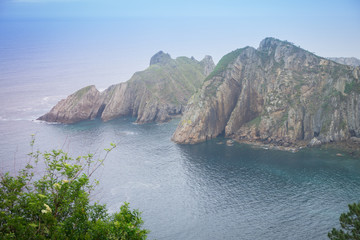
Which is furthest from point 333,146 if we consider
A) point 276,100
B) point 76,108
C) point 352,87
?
point 76,108

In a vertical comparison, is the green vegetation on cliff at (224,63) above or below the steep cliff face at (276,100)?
above

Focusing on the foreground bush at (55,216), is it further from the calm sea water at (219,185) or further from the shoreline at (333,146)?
the shoreline at (333,146)

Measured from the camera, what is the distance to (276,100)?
447ft

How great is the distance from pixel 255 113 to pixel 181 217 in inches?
3372

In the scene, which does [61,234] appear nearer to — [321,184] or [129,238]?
[129,238]

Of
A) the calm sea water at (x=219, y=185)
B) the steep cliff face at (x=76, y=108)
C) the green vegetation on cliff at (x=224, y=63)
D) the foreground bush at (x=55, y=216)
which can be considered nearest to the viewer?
the foreground bush at (x=55, y=216)

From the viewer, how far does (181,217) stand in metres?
71.9

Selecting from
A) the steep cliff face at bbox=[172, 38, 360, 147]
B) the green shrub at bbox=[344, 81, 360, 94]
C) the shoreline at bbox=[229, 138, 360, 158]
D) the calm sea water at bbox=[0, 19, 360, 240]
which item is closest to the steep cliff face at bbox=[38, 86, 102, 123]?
the calm sea water at bbox=[0, 19, 360, 240]

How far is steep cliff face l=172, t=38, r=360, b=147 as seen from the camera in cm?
12038

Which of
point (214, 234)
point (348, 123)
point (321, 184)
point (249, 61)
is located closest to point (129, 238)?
point (214, 234)

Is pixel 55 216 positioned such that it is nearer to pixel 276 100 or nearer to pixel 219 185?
pixel 219 185

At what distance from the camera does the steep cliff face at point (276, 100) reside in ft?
395

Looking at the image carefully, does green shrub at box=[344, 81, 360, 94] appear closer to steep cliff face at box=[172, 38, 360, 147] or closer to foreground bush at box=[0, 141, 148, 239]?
steep cliff face at box=[172, 38, 360, 147]

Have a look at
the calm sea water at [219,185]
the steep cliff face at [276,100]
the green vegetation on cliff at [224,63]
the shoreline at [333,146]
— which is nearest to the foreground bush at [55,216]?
the calm sea water at [219,185]
